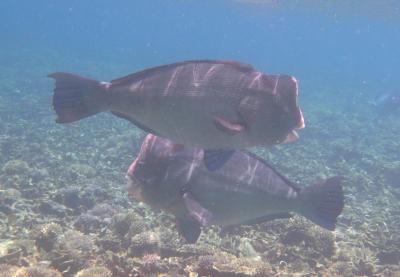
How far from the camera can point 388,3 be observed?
44.9m

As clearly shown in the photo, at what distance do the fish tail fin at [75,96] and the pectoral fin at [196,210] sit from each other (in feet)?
4.58

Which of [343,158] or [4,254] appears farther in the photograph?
[343,158]

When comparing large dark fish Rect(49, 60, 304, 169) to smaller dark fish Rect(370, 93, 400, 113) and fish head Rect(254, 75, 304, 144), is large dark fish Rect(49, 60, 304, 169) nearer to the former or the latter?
fish head Rect(254, 75, 304, 144)

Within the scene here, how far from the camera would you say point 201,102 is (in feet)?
10.7

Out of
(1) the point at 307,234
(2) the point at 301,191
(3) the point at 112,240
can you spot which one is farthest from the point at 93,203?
(2) the point at 301,191

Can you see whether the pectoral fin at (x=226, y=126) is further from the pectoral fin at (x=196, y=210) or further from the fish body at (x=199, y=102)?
the pectoral fin at (x=196, y=210)

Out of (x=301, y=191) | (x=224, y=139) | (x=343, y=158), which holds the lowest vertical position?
(x=343, y=158)

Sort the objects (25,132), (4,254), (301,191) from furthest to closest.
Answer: (25,132) → (4,254) → (301,191)

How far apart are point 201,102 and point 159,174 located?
140cm

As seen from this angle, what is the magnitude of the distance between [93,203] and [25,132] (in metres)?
8.02

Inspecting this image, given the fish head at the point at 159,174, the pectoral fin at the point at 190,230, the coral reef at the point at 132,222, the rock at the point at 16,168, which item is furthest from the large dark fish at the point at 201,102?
the rock at the point at 16,168

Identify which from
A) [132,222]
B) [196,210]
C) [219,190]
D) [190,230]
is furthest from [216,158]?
[132,222]

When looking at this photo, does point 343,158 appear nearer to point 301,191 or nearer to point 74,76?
point 301,191

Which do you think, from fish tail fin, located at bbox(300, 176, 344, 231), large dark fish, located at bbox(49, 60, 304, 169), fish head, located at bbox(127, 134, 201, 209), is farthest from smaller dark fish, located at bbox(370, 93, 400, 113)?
large dark fish, located at bbox(49, 60, 304, 169)
